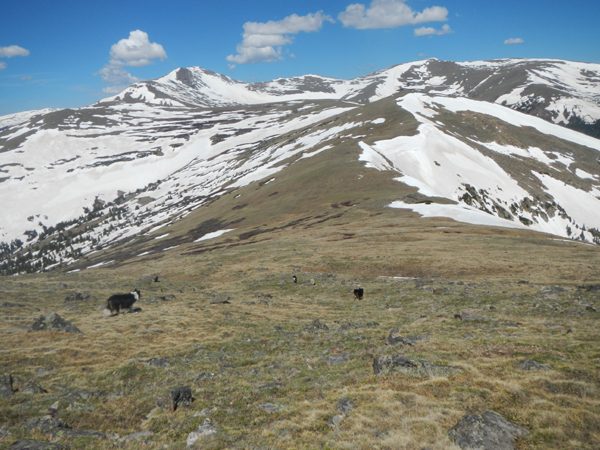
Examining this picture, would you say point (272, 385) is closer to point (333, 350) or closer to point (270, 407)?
point (270, 407)

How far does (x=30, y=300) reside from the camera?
28.7 meters

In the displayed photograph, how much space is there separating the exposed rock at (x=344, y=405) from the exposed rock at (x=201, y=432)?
13.6 ft

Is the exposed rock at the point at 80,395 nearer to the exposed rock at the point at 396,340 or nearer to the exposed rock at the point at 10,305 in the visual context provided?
the exposed rock at the point at 396,340

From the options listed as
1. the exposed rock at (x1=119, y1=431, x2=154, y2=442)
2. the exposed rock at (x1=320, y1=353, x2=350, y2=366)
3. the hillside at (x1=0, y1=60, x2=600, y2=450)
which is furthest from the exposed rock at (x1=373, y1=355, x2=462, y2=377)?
the exposed rock at (x1=119, y1=431, x2=154, y2=442)

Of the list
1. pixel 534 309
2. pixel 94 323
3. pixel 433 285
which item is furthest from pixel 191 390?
pixel 433 285

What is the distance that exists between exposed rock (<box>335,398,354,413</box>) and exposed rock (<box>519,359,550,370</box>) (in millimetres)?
6668

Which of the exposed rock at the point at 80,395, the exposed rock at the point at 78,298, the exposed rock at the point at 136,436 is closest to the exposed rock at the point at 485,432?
the exposed rock at the point at 136,436

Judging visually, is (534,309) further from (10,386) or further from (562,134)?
(562,134)

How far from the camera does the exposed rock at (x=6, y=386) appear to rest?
1285 centimetres

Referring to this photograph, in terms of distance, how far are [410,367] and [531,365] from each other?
433 cm

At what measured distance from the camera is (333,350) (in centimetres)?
1744

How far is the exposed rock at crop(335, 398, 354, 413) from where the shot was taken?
11.8m

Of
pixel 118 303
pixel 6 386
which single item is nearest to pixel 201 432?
pixel 6 386

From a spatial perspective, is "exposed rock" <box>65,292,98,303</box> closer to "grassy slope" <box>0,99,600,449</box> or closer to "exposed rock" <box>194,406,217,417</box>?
"grassy slope" <box>0,99,600,449</box>
